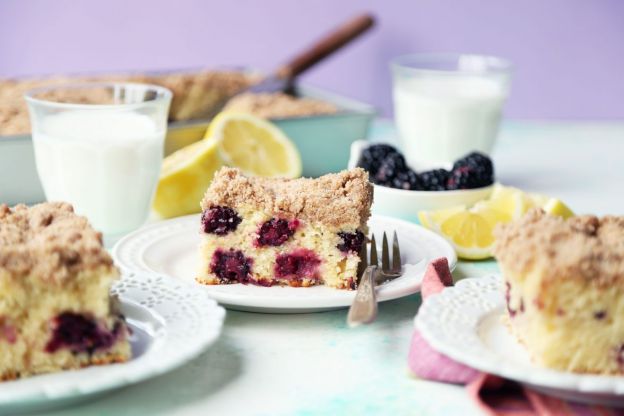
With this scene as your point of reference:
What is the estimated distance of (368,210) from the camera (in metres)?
2.23

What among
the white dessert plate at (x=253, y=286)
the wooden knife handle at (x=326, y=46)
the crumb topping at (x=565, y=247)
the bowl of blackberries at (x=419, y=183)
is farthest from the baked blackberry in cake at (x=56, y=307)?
the wooden knife handle at (x=326, y=46)

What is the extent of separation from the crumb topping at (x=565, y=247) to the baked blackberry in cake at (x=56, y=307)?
769 mm

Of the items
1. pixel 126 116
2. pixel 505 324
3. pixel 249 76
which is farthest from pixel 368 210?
pixel 249 76

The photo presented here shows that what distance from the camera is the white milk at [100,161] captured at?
267 cm

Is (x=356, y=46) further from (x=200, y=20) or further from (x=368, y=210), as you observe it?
(x=368, y=210)

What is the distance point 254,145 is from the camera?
125 inches

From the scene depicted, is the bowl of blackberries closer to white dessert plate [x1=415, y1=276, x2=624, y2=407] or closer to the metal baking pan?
the metal baking pan

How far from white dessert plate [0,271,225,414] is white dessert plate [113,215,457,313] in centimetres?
11

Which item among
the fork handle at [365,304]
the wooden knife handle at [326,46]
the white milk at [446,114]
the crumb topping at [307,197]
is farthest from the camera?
the wooden knife handle at [326,46]

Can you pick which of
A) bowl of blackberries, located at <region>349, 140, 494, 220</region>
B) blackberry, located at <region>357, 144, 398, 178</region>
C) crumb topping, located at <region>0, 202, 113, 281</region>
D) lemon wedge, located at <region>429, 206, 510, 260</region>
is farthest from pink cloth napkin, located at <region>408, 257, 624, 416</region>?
blackberry, located at <region>357, 144, 398, 178</region>

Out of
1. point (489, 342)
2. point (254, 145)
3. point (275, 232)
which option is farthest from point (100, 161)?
point (489, 342)

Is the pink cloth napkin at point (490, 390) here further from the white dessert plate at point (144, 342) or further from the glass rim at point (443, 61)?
the glass rim at point (443, 61)

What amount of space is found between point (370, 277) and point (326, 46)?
232cm

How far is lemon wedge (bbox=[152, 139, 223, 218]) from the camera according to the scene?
9.55ft
